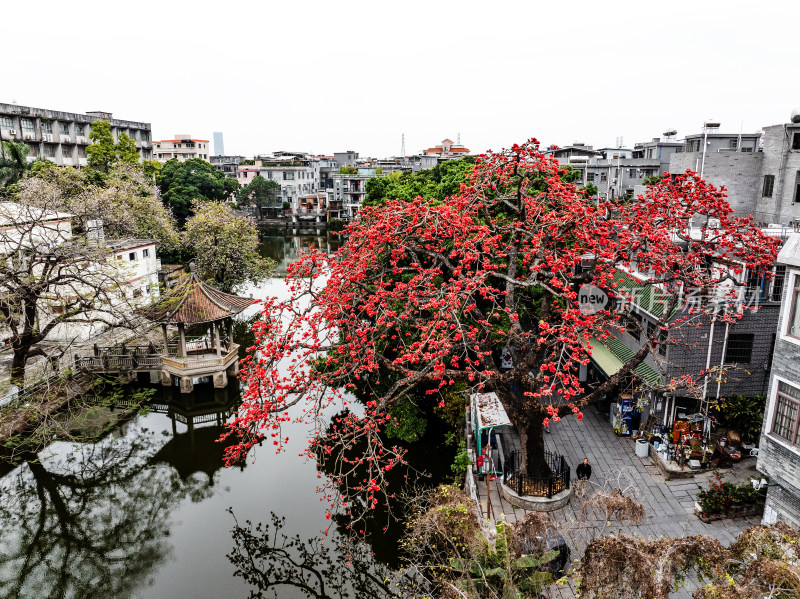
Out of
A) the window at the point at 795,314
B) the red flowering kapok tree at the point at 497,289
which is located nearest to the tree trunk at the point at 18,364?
the red flowering kapok tree at the point at 497,289

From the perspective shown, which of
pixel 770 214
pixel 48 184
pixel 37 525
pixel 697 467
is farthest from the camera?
pixel 48 184

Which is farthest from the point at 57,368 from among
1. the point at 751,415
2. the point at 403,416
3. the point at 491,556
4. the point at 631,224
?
the point at 751,415

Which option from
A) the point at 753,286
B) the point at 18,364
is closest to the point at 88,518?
the point at 18,364

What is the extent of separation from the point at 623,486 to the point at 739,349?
17.7 ft

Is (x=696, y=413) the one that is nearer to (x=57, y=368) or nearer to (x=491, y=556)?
(x=491, y=556)

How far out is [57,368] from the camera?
70.7 feet

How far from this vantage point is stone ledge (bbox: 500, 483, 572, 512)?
13977 millimetres

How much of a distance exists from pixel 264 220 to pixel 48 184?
48.2 metres

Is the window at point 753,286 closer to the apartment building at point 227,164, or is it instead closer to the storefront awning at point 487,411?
the storefront awning at point 487,411

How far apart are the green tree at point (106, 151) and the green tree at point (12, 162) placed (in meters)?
5.55

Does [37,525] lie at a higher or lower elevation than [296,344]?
lower

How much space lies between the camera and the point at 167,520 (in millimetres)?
16609

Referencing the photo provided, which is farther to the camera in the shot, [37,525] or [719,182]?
[719,182]

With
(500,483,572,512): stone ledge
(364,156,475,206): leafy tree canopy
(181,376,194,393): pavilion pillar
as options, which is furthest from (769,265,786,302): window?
(181,376,194,393): pavilion pillar
